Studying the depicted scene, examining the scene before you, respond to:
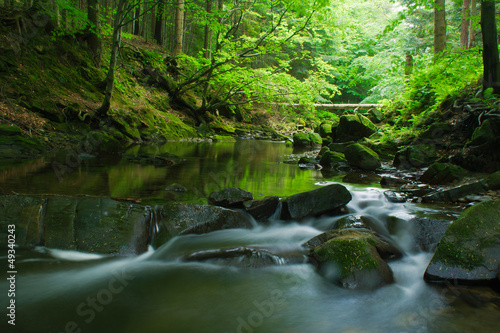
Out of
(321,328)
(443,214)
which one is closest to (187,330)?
(321,328)

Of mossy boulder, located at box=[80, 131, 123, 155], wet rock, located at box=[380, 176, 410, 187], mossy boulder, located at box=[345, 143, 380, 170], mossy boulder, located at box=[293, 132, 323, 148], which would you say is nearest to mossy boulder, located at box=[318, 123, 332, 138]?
mossy boulder, located at box=[293, 132, 323, 148]

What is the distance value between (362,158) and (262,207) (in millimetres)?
5227

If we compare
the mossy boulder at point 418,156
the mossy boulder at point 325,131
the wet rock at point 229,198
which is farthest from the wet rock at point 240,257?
the mossy boulder at point 325,131

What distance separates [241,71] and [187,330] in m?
14.0

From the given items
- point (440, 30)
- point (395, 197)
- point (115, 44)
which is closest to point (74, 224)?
point (395, 197)

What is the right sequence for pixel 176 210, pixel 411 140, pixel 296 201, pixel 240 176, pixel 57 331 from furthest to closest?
pixel 411 140, pixel 240 176, pixel 296 201, pixel 176 210, pixel 57 331

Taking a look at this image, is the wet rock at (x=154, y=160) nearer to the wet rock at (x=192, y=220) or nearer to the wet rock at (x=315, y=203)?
the wet rock at (x=192, y=220)

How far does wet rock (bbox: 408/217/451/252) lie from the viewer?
12.5 ft

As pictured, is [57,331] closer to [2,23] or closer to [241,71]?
[2,23]

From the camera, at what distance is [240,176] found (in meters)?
7.40

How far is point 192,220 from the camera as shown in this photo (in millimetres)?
4102

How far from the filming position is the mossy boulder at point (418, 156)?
27.5 ft

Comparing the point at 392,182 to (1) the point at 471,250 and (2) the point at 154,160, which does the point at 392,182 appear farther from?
(2) the point at 154,160

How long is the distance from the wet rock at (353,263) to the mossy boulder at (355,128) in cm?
1120
